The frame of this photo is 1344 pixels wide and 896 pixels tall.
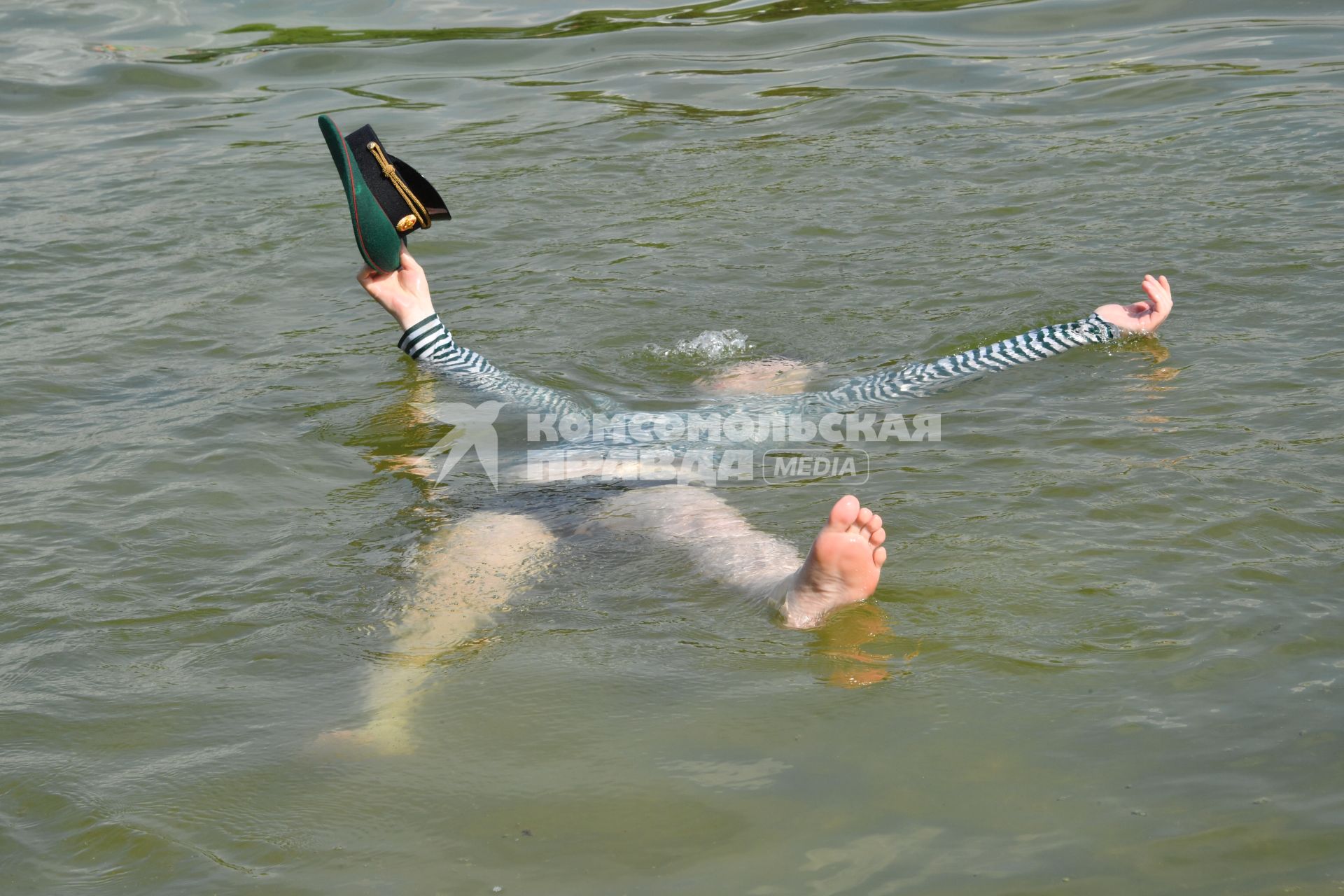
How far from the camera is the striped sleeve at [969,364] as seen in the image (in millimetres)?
4855

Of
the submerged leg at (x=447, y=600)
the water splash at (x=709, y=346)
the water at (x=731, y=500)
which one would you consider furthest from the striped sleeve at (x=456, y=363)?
the submerged leg at (x=447, y=600)

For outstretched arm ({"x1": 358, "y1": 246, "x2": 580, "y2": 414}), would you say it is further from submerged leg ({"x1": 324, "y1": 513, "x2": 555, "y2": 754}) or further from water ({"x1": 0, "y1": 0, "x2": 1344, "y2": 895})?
submerged leg ({"x1": 324, "y1": 513, "x2": 555, "y2": 754})

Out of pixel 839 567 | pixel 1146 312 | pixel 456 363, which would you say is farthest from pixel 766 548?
pixel 1146 312

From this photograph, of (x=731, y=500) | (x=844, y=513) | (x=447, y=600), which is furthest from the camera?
(x=731, y=500)

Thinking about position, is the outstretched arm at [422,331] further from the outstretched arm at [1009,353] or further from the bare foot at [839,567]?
the bare foot at [839,567]

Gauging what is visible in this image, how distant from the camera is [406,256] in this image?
512 centimetres

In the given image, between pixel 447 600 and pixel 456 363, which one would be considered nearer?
pixel 447 600

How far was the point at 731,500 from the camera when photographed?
165 inches

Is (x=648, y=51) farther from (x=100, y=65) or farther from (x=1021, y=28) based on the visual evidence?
(x=100, y=65)

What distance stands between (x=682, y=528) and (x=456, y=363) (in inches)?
66.8

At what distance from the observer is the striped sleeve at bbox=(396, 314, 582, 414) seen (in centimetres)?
503

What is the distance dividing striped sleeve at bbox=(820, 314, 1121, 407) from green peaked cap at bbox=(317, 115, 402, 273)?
1844mm
